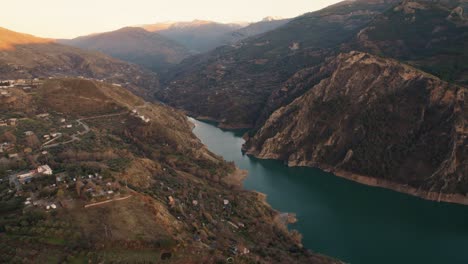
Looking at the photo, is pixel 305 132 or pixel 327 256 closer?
Result: pixel 327 256

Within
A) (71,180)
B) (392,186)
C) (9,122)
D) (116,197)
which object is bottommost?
(392,186)

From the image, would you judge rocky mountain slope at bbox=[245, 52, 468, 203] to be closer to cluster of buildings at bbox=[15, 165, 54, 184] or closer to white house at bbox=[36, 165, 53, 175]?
white house at bbox=[36, 165, 53, 175]

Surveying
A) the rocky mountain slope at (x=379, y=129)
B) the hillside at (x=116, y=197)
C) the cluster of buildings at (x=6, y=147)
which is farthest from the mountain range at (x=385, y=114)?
the cluster of buildings at (x=6, y=147)

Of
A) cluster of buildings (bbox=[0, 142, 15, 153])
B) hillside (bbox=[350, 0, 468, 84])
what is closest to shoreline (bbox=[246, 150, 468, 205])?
hillside (bbox=[350, 0, 468, 84])

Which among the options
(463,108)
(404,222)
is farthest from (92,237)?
(463,108)

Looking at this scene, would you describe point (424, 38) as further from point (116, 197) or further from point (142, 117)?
point (116, 197)

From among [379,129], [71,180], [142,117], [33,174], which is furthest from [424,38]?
[33,174]

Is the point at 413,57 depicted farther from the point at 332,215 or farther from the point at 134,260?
the point at 134,260
